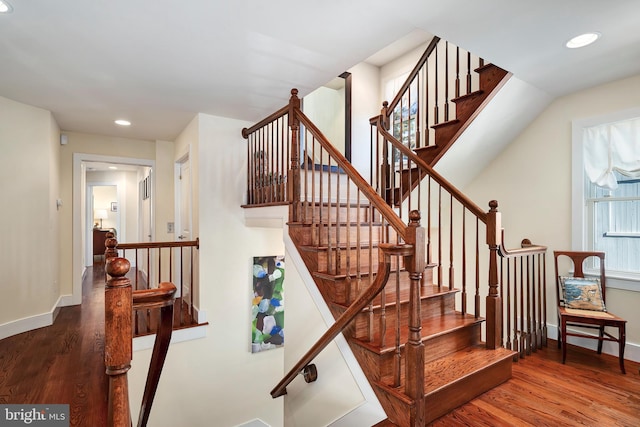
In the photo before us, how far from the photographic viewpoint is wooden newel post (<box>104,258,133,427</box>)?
90 cm

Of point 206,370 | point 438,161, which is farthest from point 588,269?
point 206,370

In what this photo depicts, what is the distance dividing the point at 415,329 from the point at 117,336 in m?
1.38

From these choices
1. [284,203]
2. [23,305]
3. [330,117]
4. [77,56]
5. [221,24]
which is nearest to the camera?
[221,24]

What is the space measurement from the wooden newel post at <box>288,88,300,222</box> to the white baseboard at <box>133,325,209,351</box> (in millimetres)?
1810

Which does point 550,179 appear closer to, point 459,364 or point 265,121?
point 459,364

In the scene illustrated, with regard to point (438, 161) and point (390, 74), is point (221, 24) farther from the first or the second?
point (390, 74)

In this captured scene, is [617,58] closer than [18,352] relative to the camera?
Yes

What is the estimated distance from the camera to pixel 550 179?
3.39 metres

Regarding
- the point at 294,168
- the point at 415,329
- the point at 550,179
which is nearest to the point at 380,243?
the point at 415,329

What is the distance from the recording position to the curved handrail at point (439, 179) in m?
2.55

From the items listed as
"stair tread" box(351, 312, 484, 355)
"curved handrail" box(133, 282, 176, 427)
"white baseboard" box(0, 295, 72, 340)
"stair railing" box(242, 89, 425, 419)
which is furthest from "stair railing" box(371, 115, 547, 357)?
"white baseboard" box(0, 295, 72, 340)

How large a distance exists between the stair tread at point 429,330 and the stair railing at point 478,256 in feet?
0.34

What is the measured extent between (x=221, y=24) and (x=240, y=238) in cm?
245

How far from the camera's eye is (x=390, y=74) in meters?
5.02
